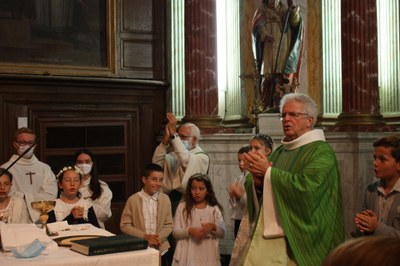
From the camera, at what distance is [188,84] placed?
30.3 feet

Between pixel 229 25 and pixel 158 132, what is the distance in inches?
78.7

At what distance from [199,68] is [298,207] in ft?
17.8

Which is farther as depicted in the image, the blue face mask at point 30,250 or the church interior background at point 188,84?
the church interior background at point 188,84

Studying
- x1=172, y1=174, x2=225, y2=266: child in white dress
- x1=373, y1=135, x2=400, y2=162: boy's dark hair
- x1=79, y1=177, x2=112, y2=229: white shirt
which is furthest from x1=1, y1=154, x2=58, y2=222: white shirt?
x1=373, y1=135, x2=400, y2=162: boy's dark hair

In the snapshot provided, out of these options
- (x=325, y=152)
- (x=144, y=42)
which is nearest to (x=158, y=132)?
(x=144, y=42)

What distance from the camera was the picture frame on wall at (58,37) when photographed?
338 inches

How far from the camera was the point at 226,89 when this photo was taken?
9945 millimetres

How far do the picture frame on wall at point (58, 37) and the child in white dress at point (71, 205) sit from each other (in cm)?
388

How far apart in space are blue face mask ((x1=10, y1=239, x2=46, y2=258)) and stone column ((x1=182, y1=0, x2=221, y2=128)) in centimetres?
616

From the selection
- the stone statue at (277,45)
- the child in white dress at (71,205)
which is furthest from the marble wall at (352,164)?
the child in white dress at (71,205)

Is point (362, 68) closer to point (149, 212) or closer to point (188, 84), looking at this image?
point (188, 84)

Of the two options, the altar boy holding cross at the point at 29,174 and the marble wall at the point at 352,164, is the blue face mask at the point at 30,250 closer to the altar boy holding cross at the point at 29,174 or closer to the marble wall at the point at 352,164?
the altar boy holding cross at the point at 29,174

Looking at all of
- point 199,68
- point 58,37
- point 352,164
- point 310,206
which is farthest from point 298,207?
point 58,37

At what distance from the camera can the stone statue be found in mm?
8633
